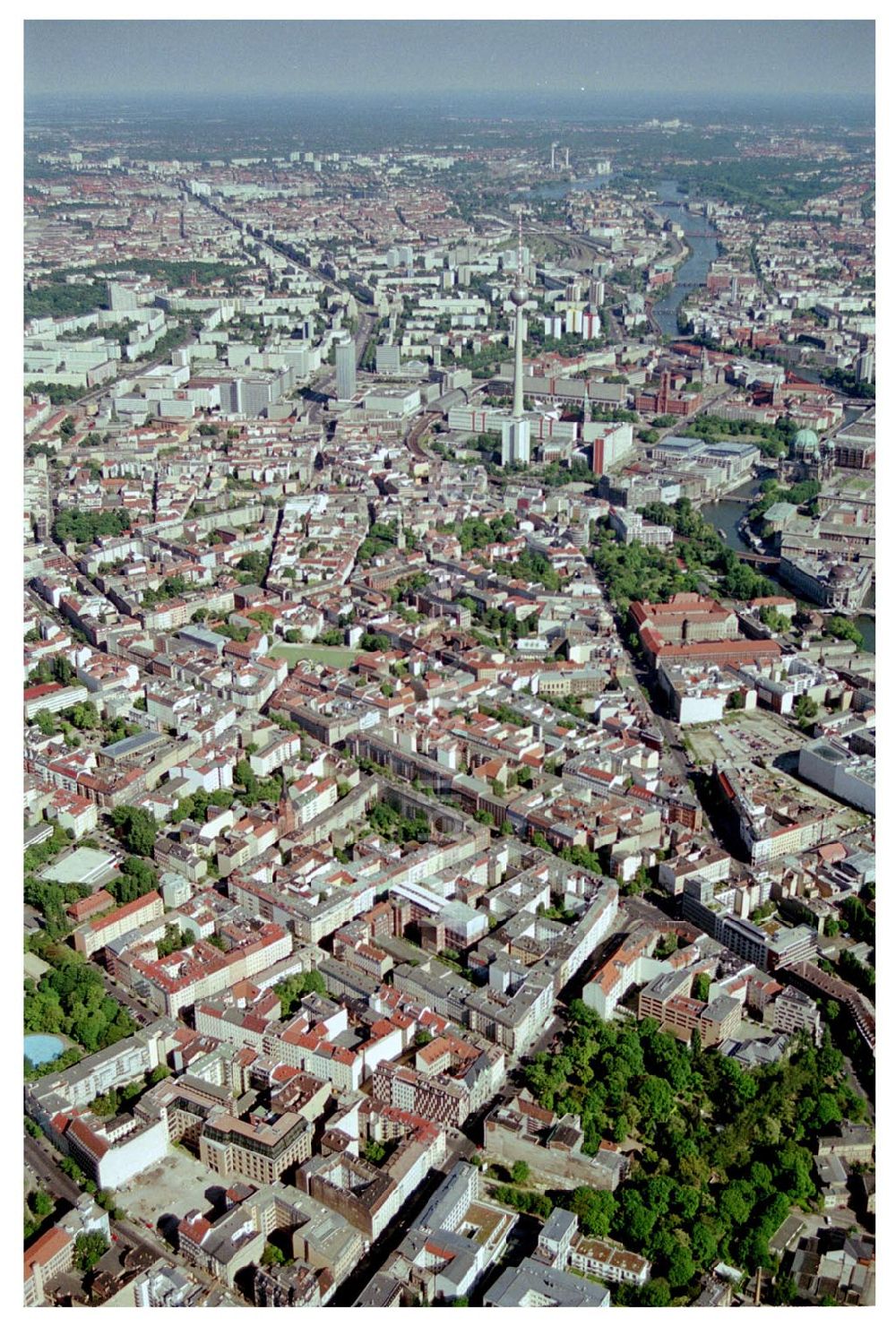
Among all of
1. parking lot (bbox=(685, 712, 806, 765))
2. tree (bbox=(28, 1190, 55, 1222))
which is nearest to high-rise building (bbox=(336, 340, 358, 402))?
parking lot (bbox=(685, 712, 806, 765))

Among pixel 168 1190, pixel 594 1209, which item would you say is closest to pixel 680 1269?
pixel 594 1209

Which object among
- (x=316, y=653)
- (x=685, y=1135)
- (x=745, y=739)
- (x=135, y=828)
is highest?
(x=316, y=653)

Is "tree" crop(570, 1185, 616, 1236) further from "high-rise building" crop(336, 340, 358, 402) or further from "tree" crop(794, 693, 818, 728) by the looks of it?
"high-rise building" crop(336, 340, 358, 402)

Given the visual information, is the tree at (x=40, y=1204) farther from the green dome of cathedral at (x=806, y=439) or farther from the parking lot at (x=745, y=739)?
the green dome of cathedral at (x=806, y=439)

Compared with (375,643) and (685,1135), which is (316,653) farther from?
(685,1135)

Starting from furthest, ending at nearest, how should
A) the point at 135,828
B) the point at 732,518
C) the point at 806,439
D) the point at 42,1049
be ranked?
the point at 806,439 < the point at 732,518 < the point at 135,828 < the point at 42,1049

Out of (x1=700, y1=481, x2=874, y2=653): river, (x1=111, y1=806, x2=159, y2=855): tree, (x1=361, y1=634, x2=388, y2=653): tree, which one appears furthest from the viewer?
(x1=700, y1=481, x2=874, y2=653): river
